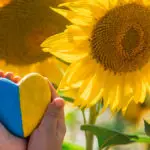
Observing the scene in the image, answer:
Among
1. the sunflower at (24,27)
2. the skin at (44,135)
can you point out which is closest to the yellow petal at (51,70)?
the sunflower at (24,27)

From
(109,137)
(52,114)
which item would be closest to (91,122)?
(109,137)

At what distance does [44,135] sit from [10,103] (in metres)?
0.05

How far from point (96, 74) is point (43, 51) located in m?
0.07

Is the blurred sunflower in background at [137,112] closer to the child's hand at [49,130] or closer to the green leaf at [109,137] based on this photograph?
the green leaf at [109,137]

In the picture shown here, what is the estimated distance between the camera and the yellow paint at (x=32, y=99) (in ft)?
1.99

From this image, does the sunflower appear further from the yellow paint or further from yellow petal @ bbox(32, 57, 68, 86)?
the yellow paint

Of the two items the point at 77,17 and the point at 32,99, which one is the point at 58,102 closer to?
the point at 32,99

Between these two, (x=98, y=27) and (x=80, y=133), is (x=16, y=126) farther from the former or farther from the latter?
(x=80, y=133)

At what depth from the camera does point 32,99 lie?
61 cm

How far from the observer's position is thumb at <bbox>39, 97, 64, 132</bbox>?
0.61 metres

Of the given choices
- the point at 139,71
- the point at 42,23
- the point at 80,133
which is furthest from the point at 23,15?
the point at 80,133

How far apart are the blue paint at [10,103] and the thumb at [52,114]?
0.03m

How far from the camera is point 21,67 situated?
748mm

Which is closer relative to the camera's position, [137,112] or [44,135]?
[44,135]
